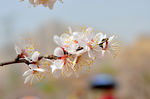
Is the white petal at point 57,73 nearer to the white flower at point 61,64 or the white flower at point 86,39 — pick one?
the white flower at point 61,64

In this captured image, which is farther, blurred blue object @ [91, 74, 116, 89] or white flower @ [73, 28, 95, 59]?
blurred blue object @ [91, 74, 116, 89]

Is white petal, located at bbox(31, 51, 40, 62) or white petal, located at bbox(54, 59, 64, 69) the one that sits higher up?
white petal, located at bbox(31, 51, 40, 62)

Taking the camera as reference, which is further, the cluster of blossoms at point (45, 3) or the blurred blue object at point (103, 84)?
the blurred blue object at point (103, 84)

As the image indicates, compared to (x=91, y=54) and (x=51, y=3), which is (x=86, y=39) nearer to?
(x=91, y=54)

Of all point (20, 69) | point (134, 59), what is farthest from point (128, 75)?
point (20, 69)

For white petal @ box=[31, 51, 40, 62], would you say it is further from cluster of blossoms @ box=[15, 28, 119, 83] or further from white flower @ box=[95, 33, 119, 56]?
white flower @ box=[95, 33, 119, 56]

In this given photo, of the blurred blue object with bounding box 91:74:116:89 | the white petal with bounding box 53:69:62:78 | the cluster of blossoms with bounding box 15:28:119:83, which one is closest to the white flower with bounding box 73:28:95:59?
the cluster of blossoms with bounding box 15:28:119:83

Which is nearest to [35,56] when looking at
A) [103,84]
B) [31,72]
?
[31,72]

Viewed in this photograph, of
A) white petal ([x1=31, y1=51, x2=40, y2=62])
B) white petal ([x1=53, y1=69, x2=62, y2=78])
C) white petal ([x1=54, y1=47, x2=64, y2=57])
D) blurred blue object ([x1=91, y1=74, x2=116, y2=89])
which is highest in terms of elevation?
white petal ([x1=54, y1=47, x2=64, y2=57])

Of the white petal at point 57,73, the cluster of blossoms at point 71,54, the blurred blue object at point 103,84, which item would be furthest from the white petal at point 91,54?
the blurred blue object at point 103,84
